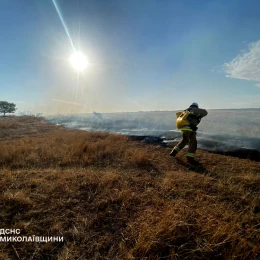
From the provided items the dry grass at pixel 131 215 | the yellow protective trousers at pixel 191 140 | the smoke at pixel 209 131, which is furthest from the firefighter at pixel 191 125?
the smoke at pixel 209 131

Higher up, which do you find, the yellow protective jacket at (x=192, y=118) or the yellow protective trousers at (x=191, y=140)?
the yellow protective jacket at (x=192, y=118)

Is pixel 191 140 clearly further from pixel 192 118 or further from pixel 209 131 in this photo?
pixel 209 131

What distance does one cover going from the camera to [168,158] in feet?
22.4

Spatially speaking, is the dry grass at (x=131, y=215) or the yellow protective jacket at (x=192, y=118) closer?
the dry grass at (x=131, y=215)

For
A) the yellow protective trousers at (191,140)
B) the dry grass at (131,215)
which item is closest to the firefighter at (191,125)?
the yellow protective trousers at (191,140)

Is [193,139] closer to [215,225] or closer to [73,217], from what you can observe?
[215,225]

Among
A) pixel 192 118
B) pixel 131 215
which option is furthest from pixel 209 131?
pixel 131 215

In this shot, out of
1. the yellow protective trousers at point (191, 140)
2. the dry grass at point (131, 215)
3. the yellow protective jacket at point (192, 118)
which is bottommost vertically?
the dry grass at point (131, 215)

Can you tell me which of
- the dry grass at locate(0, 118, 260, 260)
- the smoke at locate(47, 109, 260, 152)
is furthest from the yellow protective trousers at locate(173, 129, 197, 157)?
the smoke at locate(47, 109, 260, 152)

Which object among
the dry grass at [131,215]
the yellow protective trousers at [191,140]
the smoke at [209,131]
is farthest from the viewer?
the smoke at [209,131]

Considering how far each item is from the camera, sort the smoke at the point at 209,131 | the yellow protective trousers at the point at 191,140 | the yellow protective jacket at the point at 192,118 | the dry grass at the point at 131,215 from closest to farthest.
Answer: the dry grass at the point at 131,215 < the yellow protective trousers at the point at 191,140 < the yellow protective jacket at the point at 192,118 < the smoke at the point at 209,131

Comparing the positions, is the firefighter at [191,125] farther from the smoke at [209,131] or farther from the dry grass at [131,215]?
the smoke at [209,131]

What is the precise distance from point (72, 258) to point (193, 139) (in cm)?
555

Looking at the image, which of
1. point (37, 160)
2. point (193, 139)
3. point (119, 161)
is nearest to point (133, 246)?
point (119, 161)
